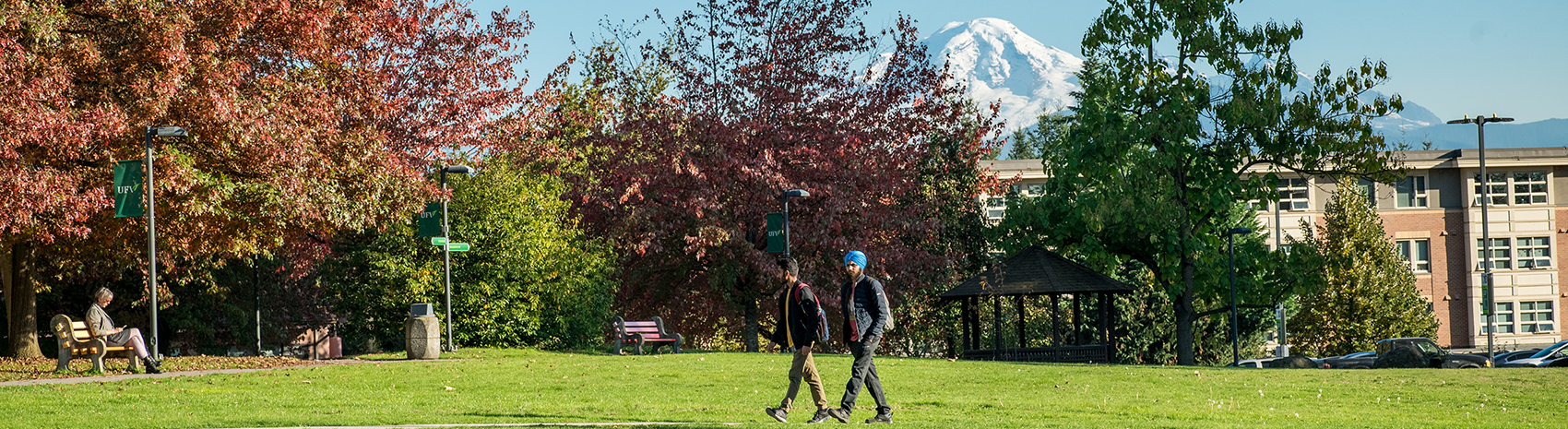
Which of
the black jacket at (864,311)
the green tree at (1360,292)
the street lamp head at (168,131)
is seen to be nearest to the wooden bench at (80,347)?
the street lamp head at (168,131)

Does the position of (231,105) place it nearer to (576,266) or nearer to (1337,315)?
(576,266)

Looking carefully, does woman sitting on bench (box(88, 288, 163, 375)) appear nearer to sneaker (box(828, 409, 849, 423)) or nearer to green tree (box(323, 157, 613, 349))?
green tree (box(323, 157, 613, 349))

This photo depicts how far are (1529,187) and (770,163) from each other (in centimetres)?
4480

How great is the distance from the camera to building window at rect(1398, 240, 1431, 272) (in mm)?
61281

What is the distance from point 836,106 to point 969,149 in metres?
5.01

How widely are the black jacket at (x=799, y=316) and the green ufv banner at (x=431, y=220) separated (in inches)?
600

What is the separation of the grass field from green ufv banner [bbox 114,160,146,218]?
299 centimetres

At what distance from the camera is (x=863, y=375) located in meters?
11.7

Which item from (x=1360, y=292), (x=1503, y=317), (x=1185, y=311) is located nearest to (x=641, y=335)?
(x=1185, y=311)

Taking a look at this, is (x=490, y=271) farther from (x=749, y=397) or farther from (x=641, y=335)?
(x=749, y=397)

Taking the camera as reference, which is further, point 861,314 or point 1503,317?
point 1503,317

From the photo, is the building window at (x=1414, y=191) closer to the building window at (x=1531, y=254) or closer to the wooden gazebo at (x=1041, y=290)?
the building window at (x=1531, y=254)

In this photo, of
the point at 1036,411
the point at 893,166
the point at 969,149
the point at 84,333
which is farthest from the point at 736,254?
the point at 1036,411

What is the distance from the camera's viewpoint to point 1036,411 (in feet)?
45.5
